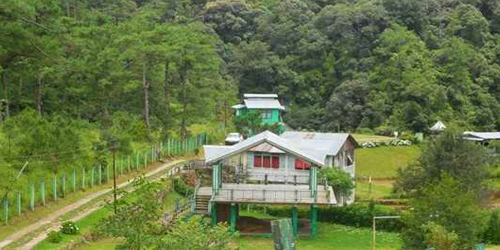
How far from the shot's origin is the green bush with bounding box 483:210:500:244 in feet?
102

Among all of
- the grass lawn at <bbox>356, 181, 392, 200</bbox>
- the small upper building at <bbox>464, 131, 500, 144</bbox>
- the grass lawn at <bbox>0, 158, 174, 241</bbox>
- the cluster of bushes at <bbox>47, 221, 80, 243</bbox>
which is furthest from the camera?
the small upper building at <bbox>464, 131, 500, 144</bbox>

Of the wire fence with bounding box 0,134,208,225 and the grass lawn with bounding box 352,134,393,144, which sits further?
the grass lawn with bounding box 352,134,393,144

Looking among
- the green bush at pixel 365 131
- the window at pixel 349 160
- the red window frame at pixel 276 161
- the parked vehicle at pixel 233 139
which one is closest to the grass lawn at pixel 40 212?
the red window frame at pixel 276 161

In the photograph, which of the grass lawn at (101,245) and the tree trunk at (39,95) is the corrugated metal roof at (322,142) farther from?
the grass lawn at (101,245)

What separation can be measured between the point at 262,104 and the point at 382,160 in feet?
50.2

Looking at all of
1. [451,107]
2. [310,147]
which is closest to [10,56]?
[310,147]

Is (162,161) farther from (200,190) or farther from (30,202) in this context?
(30,202)

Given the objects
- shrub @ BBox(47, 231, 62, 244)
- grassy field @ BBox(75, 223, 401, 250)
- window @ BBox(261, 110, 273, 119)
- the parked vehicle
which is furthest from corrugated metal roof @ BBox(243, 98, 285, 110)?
shrub @ BBox(47, 231, 62, 244)

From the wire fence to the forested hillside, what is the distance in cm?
154

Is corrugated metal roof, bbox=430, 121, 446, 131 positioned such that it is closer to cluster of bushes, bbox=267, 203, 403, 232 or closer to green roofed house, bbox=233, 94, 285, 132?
green roofed house, bbox=233, 94, 285, 132

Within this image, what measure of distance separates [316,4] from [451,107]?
2781 centimetres

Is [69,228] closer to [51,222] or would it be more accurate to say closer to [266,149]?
[51,222]

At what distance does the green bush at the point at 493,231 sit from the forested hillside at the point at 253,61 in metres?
21.8

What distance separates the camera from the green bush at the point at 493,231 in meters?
31.2
